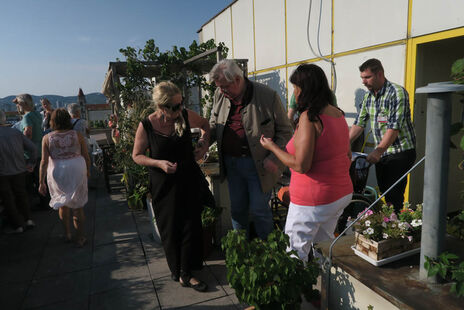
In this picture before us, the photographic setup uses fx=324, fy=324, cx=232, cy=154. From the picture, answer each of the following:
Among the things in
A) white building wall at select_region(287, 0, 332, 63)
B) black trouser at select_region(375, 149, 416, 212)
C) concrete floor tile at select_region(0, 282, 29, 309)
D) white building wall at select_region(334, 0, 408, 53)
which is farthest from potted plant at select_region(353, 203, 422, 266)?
white building wall at select_region(287, 0, 332, 63)

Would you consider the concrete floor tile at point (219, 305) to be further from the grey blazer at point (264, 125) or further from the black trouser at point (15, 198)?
the black trouser at point (15, 198)

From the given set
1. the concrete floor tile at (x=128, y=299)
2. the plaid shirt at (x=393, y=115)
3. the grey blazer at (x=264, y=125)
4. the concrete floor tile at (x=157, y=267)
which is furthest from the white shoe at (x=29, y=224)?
the plaid shirt at (x=393, y=115)

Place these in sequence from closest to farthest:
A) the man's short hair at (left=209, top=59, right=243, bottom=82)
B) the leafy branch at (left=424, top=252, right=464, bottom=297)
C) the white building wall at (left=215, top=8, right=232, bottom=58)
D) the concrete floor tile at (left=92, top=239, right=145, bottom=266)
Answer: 1. the leafy branch at (left=424, top=252, right=464, bottom=297)
2. the man's short hair at (left=209, top=59, right=243, bottom=82)
3. the concrete floor tile at (left=92, top=239, right=145, bottom=266)
4. the white building wall at (left=215, top=8, right=232, bottom=58)

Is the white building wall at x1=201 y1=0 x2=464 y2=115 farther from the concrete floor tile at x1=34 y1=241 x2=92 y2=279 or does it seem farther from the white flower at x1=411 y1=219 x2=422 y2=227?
the concrete floor tile at x1=34 y1=241 x2=92 y2=279

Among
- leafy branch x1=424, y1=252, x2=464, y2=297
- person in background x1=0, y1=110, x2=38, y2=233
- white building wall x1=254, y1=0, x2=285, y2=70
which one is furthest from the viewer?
white building wall x1=254, y1=0, x2=285, y2=70

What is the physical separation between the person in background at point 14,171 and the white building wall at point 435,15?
534 cm

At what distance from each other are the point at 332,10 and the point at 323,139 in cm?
414

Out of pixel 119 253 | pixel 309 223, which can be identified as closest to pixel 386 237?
pixel 309 223

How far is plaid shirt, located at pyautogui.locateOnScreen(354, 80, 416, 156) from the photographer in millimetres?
2930

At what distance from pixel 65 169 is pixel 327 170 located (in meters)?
3.13

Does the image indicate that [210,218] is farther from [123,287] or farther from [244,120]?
[244,120]

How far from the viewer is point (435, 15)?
3.61 metres

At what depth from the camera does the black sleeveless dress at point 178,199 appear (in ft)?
9.19

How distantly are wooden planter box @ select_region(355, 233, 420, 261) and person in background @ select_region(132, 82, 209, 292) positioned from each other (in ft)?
4.95
